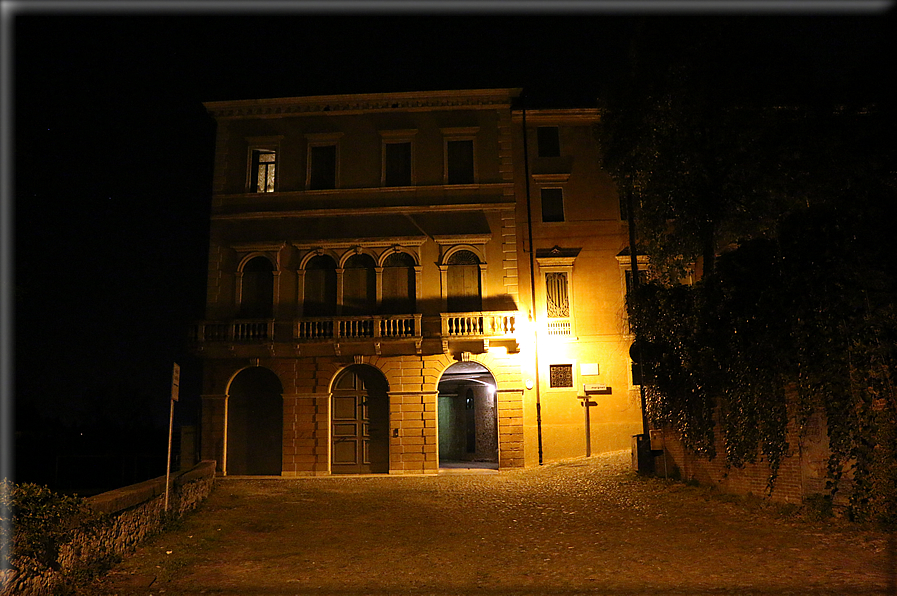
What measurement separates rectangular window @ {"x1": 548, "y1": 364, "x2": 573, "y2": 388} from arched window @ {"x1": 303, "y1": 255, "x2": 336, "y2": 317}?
7.55 m

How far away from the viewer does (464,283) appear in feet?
83.7

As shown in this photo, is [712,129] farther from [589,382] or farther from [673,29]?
[589,382]

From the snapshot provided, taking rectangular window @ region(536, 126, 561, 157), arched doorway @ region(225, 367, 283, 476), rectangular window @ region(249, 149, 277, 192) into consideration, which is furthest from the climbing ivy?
rectangular window @ region(249, 149, 277, 192)

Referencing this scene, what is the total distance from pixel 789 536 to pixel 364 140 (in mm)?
20144

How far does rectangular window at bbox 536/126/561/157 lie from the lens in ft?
88.2

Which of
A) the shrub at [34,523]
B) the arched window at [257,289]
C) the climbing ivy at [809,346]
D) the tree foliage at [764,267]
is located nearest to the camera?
the shrub at [34,523]

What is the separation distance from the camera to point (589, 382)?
25.2 metres

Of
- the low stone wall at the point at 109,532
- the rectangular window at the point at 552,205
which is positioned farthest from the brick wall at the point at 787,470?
the rectangular window at the point at 552,205

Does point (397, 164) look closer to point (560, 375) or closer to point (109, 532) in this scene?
point (560, 375)

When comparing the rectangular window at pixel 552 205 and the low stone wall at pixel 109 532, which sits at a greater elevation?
the rectangular window at pixel 552 205

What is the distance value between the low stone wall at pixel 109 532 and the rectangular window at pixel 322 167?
1457 centimetres

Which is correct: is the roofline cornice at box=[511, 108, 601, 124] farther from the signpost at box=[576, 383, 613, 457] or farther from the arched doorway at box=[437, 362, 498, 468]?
the arched doorway at box=[437, 362, 498, 468]

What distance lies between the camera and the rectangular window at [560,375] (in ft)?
82.7

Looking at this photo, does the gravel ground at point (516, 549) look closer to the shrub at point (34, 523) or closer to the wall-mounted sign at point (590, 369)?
the shrub at point (34, 523)
